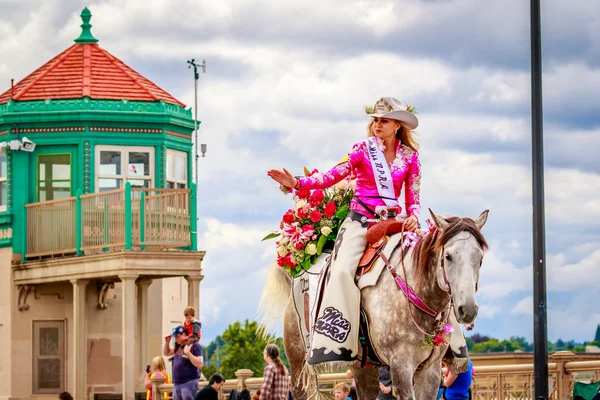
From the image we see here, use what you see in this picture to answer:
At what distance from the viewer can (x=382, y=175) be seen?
1109 centimetres

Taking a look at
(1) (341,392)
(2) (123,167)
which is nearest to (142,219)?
(2) (123,167)

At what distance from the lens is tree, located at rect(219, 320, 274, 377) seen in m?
70.4

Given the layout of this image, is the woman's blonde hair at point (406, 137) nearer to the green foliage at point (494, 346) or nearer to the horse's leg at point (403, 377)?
the horse's leg at point (403, 377)

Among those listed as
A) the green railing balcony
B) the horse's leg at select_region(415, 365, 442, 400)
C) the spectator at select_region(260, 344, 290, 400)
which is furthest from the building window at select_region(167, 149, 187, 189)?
the horse's leg at select_region(415, 365, 442, 400)

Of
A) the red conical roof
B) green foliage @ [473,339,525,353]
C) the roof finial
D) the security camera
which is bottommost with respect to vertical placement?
green foliage @ [473,339,525,353]

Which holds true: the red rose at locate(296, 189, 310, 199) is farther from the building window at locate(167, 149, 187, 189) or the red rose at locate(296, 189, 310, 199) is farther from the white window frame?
the white window frame

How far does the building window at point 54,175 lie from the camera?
Answer: 31109 mm

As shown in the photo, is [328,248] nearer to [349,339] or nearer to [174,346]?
[349,339]

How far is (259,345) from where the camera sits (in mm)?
70250

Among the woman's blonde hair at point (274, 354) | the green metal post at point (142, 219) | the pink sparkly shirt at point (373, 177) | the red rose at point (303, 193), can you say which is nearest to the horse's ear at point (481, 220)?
the pink sparkly shirt at point (373, 177)

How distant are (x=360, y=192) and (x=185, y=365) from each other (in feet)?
27.1

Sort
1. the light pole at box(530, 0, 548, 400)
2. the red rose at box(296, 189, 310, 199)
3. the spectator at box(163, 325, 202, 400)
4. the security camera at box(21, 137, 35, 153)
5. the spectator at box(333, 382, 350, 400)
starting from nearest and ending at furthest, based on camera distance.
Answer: the red rose at box(296, 189, 310, 199) → the light pole at box(530, 0, 548, 400) → the spectator at box(333, 382, 350, 400) → the spectator at box(163, 325, 202, 400) → the security camera at box(21, 137, 35, 153)

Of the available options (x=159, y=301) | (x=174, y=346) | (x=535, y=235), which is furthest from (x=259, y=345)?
(x=535, y=235)

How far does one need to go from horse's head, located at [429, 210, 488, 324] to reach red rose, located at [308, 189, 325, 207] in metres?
2.50
